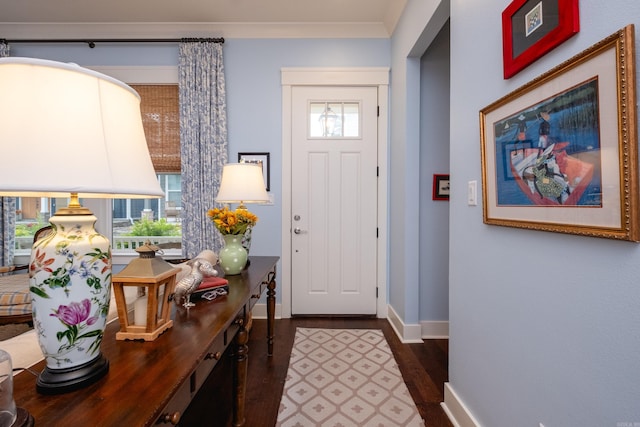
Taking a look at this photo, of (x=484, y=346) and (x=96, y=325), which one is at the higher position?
(x=96, y=325)

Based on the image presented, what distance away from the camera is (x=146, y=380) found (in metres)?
0.75

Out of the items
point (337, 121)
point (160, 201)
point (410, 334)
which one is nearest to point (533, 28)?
point (337, 121)

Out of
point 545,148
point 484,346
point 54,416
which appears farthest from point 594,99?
point 54,416

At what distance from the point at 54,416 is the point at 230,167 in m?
1.58

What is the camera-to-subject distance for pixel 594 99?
81cm

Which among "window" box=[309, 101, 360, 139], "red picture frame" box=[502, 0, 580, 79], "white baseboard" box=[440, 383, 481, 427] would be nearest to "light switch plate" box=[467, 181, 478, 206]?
"red picture frame" box=[502, 0, 580, 79]

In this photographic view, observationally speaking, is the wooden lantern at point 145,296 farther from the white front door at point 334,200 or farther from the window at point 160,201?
the window at point 160,201

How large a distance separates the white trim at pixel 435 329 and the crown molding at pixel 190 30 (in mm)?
2907

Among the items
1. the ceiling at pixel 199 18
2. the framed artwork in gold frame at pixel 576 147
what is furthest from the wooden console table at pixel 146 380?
the ceiling at pixel 199 18

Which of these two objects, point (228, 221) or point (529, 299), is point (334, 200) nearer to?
point (228, 221)

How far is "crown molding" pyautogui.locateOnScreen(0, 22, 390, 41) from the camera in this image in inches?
121

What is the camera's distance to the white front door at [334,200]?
315cm

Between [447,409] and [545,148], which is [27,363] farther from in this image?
[447,409]

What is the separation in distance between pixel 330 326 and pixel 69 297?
254 centimetres
